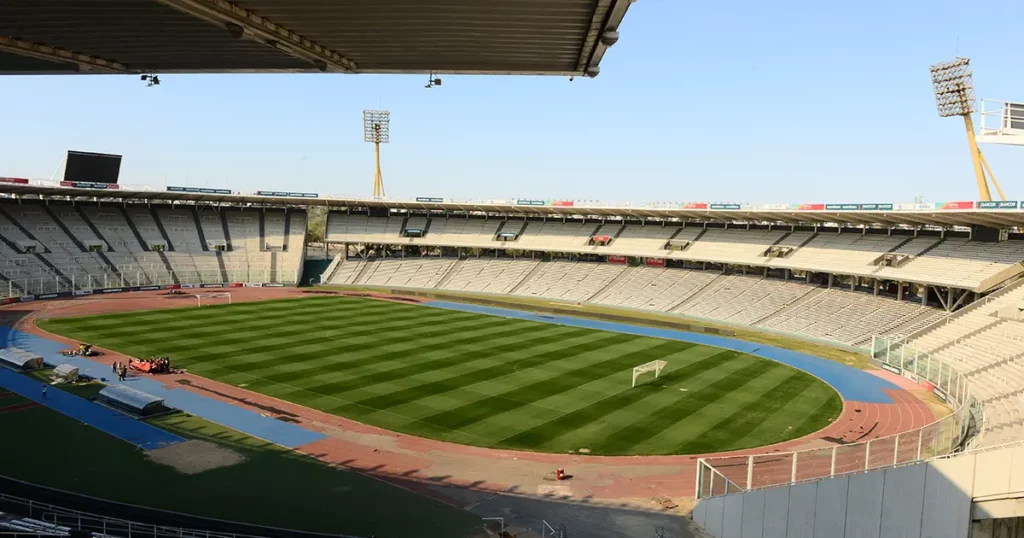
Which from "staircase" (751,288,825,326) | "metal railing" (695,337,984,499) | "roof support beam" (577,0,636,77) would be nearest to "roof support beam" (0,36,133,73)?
"roof support beam" (577,0,636,77)

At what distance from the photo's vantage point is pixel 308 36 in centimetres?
872

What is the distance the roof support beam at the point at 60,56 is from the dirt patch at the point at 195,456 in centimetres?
1419

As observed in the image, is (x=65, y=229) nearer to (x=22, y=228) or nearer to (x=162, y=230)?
(x=22, y=228)

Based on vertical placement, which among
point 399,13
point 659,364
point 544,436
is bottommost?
point 544,436

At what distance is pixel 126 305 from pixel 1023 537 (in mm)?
59274

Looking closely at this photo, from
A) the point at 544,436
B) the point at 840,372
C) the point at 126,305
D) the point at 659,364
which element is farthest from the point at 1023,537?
the point at 126,305

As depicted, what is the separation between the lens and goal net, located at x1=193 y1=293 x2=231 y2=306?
56500 millimetres

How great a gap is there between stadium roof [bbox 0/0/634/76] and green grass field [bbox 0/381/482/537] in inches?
470

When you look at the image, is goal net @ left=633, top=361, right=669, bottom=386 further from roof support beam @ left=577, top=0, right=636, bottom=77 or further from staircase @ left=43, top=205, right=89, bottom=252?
staircase @ left=43, top=205, right=89, bottom=252

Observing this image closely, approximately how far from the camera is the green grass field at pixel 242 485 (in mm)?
17156

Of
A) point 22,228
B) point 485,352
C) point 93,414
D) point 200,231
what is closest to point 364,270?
point 200,231

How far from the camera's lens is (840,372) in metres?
36.8

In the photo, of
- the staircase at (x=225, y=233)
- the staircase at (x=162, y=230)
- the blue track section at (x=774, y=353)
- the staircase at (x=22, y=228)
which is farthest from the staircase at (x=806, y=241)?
the staircase at (x=22, y=228)

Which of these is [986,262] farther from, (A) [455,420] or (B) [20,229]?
(B) [20,229]
